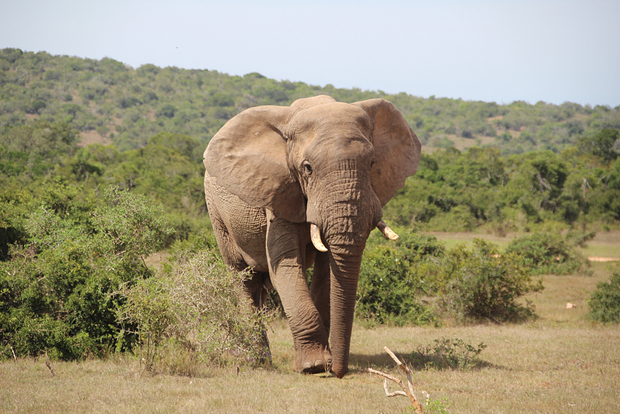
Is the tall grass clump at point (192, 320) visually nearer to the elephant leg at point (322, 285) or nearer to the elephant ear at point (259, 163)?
the elephant leg at point (322, 285)

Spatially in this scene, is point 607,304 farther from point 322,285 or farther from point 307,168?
point 307,168

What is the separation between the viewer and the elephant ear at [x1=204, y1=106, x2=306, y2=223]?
634 centimetres

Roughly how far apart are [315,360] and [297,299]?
25.1 inches

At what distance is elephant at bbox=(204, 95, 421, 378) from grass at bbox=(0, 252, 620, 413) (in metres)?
0.50

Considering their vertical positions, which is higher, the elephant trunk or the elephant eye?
the elephant eye

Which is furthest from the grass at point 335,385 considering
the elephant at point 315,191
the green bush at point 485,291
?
the green bush at point 485,291

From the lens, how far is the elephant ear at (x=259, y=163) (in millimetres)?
6344

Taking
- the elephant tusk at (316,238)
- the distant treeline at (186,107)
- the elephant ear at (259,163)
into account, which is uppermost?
the distant treeline at (186,107)

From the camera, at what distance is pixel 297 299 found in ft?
20.7

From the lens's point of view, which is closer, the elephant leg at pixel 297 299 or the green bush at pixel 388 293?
the elephant leg at pixel 297 299

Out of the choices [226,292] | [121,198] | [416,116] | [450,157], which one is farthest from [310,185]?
[416,116]

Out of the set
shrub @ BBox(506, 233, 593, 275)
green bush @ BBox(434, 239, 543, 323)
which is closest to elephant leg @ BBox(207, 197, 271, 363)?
green bush @ BBox(434, 239, 543, 323)

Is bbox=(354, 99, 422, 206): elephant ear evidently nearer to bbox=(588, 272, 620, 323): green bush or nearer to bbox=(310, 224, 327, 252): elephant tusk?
bbox=(310, 224, 327, 252): elephant tusk

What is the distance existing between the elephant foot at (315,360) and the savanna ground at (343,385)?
10 cm
